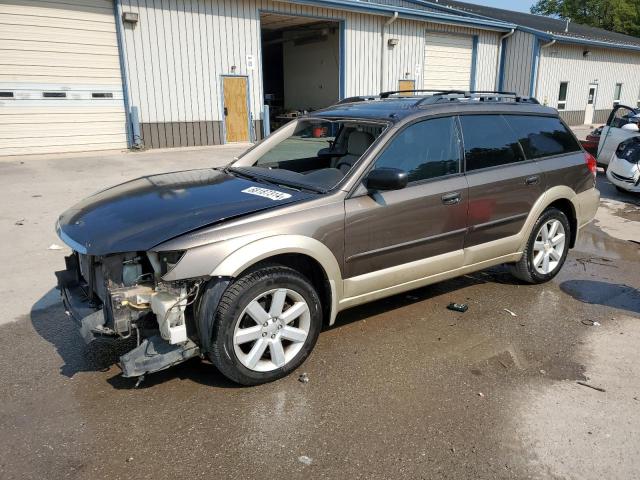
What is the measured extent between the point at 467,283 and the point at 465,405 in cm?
232

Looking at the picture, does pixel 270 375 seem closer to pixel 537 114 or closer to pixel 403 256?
pixel 403 256

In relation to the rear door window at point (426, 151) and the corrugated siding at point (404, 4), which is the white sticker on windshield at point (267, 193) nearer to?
the rear door window at point (426, 151)

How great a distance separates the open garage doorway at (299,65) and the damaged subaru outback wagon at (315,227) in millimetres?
17029

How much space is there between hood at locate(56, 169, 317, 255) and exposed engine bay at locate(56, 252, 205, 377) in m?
0.12

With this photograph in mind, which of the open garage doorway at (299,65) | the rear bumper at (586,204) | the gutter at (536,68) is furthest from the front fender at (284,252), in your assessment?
the gutter at (536,68)

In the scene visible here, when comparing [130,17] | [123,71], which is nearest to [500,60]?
[130,17]

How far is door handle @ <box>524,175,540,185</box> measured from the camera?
481 cm

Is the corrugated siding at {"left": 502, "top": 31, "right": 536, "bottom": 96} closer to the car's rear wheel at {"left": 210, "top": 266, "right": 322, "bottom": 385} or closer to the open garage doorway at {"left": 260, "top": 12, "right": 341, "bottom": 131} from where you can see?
the open garage doorway at {"left": 260, "top": 12, "right": 341, "bottom": 131}

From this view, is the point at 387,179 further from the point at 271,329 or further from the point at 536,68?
the point at 536,68

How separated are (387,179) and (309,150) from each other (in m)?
1.63

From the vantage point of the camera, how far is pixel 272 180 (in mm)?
4113

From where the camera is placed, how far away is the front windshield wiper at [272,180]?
3810mm

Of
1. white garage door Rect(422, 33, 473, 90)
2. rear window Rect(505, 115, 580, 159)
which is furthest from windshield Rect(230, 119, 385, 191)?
white garage door Rect(422, 33, 473, 90)

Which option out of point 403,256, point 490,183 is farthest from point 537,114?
point 403,256
